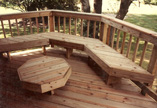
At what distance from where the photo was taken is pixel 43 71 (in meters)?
2.47

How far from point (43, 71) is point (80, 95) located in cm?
73

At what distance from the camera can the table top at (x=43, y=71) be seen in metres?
2.26

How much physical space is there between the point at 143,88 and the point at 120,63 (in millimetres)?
556

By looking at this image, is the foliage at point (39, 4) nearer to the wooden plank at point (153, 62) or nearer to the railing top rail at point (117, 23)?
the railing top rail at point (117, 23)

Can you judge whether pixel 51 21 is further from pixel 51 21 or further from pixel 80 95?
pixel 80 95

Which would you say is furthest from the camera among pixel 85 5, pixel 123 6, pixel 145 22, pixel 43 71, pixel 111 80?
pixel 145 22

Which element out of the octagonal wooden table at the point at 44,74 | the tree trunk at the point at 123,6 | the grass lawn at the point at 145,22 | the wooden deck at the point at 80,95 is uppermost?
the tree trunk at the point at 123,6


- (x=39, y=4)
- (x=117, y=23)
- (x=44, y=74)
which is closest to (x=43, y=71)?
(x=44, y=74)

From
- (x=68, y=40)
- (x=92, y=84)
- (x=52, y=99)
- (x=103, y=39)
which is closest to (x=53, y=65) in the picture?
(x=52, y=99)

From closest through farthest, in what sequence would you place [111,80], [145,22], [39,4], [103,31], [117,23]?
[111,80]
[117,23]
[103,31]
[39,4]
[145,22]

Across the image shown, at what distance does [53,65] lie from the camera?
265 cm

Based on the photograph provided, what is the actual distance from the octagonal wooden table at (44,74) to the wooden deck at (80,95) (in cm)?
27

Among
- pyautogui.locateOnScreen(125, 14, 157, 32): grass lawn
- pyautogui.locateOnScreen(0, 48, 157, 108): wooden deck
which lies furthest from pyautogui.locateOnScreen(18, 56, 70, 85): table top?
pyautogui.locateOnScreen(125, 14, 157, 32): grass lawn

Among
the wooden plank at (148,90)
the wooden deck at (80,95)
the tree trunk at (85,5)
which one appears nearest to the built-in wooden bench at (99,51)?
the wooden plank at (148,90)
